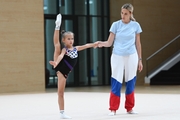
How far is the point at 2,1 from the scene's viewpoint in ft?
63.0

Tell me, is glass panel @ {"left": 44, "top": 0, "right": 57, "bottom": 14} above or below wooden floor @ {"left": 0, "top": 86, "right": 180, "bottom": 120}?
above

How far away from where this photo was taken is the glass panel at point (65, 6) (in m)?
24.4

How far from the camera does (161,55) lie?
80.1 feet

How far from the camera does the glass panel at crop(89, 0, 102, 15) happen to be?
82.7 feet

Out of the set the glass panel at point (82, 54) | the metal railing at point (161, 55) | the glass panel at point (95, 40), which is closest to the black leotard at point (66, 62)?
the metal railing at point (161, 55)

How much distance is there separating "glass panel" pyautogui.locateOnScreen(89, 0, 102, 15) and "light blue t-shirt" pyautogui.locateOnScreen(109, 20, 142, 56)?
17.2 m

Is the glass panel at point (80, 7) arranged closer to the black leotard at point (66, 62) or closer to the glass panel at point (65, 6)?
the glass panel at point (65, 6)

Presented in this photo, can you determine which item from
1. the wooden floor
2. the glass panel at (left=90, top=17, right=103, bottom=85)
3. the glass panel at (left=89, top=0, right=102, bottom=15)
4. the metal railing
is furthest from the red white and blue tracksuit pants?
the glass panel at (left=89, top=0, right=102, bottom=15)

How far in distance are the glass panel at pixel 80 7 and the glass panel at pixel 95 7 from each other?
35cm

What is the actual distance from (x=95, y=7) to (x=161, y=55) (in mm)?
4512

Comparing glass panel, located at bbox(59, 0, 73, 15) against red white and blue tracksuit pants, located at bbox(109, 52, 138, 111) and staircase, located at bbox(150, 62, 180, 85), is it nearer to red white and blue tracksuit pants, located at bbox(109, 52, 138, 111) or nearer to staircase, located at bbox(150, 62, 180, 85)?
staircase, located at bbox(150, 62, 180, 85)

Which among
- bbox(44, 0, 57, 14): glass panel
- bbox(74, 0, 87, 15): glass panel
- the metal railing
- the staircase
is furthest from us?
bbox(74, 0, 87, 15): glass panel

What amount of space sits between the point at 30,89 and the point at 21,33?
2.44m

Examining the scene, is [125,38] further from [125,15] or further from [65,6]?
[65,6]
